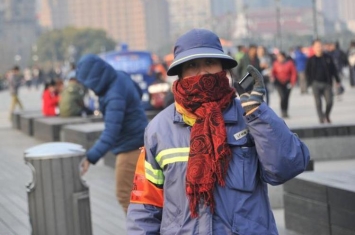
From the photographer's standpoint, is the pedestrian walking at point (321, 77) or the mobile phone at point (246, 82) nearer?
the mobile phone at point (246, 82)

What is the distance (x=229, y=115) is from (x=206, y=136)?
151 millimetres

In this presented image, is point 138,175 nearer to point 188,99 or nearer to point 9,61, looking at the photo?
point 188,99

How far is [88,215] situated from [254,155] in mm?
3791

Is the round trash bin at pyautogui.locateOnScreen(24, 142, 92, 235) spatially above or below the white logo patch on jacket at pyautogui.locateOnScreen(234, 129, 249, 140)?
below

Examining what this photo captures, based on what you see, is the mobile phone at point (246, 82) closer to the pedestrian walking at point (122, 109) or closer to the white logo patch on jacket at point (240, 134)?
the white logo patch on jacket at point (240, 134)

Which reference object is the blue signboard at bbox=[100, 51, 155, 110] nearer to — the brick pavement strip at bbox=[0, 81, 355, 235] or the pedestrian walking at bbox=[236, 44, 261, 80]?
the brick pavement strip at bbox=[0, 81, 355, 235]

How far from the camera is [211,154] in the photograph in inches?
166

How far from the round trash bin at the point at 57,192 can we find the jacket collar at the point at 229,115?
3.42m

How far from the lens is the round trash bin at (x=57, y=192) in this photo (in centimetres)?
764

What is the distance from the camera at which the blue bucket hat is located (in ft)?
14.0

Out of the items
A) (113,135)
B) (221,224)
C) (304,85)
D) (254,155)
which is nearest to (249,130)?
(254,155)

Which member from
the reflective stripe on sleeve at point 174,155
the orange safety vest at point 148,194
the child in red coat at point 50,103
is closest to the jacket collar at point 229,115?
the reflective stripe on sleeve at point 174,155

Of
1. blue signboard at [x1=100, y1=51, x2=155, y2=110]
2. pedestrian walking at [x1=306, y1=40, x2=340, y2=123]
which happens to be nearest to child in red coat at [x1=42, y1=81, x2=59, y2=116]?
pedestrian walking at [x1=306, y1=40, x2=340, y2=123]

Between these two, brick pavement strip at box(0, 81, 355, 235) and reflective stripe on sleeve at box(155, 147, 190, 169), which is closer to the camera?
reflective stripe on sleeve at box(155, 147, 190, 169)
